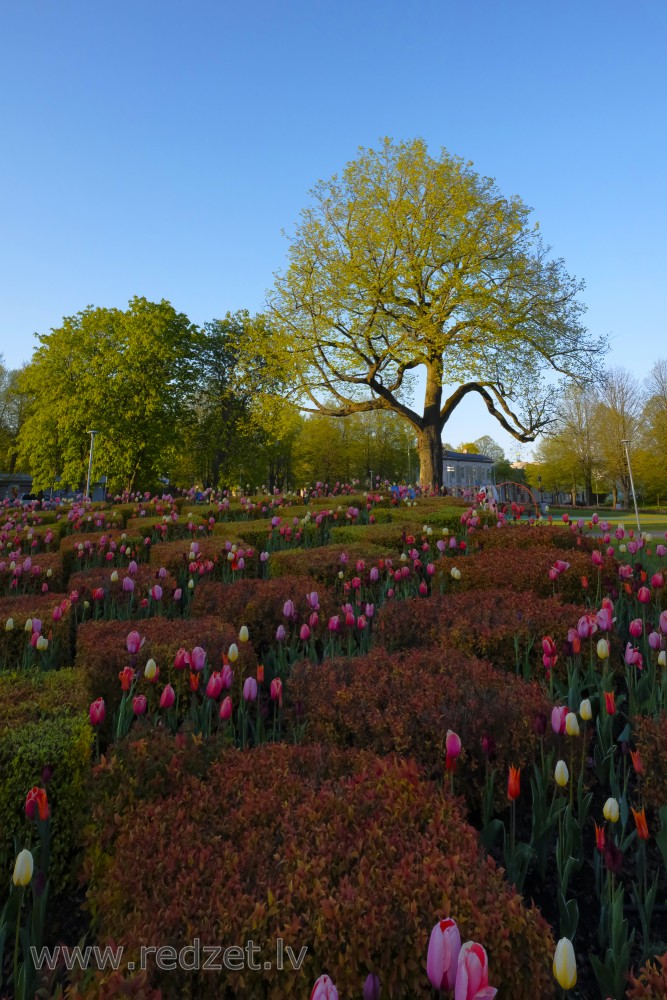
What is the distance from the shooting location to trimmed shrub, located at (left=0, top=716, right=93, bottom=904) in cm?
240

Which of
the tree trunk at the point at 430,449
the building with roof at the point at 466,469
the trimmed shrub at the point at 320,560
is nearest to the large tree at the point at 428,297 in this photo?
the tree trunk at the point at 430,449

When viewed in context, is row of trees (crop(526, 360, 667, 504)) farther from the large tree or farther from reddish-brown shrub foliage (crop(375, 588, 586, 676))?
reddish-brown shrub foliage (crop(375, 588, 586, 676))

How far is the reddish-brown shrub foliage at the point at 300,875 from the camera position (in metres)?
1.58

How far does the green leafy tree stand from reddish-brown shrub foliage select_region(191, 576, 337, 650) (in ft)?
83.9

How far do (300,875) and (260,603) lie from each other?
11.1 feet

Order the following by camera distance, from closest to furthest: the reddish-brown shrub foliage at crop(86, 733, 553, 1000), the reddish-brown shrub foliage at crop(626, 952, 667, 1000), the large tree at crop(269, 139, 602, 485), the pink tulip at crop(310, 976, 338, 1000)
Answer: the pink tulip at crop(310, 976, 338, 1000) → the reddish-brown shrub foliage at crop(626, 952, 667, 1000) → the reddish-brown shrub foliage at crop(86, 733, 553, 1000) → the large tree at crop(269, 139, 602, 485)

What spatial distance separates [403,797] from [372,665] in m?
1.42

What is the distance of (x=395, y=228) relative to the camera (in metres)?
21.1

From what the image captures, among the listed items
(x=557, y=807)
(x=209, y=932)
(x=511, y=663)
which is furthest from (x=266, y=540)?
(x=209, y=932)

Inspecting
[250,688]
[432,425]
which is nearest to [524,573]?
[250,688]

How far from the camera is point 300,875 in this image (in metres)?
1.78

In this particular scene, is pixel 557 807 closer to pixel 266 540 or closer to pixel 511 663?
pixel 511 663

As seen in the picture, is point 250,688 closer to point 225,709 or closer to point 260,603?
point 225,709

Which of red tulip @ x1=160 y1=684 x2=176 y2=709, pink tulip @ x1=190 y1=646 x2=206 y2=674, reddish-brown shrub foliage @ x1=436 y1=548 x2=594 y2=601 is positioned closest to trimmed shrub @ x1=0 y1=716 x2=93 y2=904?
red tulip @ x1=160 y1=684 x2=176 y2=709
